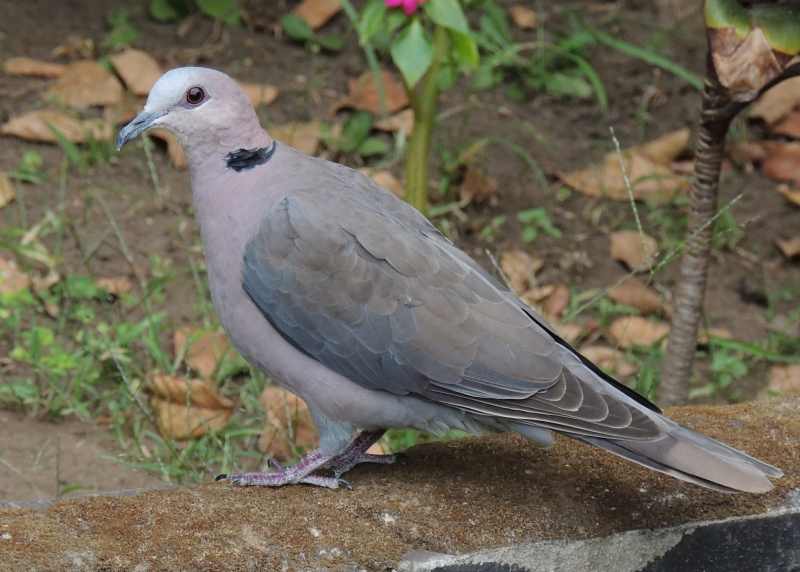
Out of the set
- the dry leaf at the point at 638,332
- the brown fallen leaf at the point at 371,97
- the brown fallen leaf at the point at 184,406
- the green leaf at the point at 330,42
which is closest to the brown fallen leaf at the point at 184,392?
the brown fallen leaf at the point at 184,406

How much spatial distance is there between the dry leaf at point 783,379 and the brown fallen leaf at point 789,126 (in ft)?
4.75

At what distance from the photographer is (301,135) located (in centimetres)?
501

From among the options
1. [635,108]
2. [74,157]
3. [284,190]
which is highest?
[284,190]

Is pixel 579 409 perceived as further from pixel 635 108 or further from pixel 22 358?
pixel 635 108

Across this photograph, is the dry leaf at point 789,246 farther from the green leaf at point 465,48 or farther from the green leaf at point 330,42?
the green leaf at point 330,42

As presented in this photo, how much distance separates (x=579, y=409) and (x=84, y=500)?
1.00 m

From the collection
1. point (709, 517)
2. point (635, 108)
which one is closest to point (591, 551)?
point (709, 517)

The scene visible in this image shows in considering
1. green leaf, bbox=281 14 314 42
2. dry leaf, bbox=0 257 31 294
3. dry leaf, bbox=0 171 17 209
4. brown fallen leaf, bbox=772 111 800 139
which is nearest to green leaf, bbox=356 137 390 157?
green leaf, bbox=281 14 314 42

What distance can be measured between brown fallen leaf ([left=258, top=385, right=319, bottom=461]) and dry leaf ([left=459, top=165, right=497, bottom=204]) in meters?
1.35

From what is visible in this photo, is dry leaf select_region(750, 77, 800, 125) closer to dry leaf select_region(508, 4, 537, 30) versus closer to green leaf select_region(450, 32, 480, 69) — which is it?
dry leaf select_region(508, 4, 537, 30)

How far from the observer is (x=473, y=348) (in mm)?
2648

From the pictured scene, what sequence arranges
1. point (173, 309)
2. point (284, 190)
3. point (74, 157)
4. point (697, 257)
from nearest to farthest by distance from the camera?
point (284, 190), point (697, 257), point (173, 309), point (74, 157)

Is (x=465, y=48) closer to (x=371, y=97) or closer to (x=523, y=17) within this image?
(x=371, y=97)

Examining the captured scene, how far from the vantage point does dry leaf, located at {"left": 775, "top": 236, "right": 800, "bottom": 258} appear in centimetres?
485
